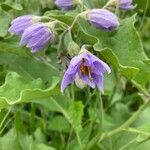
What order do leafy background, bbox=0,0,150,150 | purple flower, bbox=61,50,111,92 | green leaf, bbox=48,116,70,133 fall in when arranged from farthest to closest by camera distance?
green leaf, bbox=48,116,70,133 < leafy background, bbox=0,0,150,150 < purple flower, bbox=61,50,111,92

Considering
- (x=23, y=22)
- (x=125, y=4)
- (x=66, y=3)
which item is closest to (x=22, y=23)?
(x=23, y=22)

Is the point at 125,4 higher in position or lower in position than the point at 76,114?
higher

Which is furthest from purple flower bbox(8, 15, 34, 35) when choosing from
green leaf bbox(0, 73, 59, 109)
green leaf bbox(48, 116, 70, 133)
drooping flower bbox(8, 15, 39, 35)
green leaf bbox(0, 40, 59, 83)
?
green leaf bbox(48, 116, 70, 133)

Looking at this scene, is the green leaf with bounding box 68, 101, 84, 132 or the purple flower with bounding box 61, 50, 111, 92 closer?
the purple flower with bounding box 61, 50, 111, 92

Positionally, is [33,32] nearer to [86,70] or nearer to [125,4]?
→ [86,70]

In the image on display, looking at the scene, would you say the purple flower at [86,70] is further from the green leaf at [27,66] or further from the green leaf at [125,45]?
the green leaf at [27,66]

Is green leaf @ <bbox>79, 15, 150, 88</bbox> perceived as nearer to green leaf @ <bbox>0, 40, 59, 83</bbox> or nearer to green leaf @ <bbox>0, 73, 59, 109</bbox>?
green leaf @ <bbox>0, 73, 59, 109</bbox>

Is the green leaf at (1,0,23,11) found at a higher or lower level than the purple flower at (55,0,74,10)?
lower
